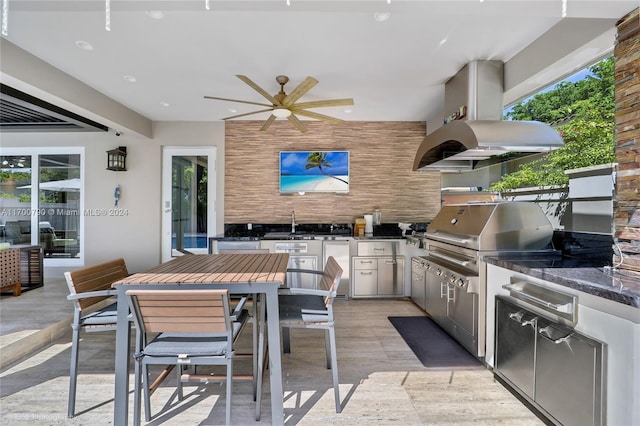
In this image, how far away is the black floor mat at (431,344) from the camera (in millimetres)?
2521

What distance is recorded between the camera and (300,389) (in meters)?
2.12

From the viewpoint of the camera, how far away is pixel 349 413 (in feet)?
6.12

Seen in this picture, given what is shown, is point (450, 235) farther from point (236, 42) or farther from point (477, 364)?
point (236, 42)

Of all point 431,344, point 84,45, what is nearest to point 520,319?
point 431,344

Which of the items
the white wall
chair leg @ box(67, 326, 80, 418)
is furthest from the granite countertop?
the white wall

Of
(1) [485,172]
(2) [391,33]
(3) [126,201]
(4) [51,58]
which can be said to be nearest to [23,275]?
(3) [126,201]

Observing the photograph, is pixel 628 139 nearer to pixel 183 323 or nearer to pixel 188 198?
pixel 183 323

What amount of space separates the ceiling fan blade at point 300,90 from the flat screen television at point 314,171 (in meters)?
1.83

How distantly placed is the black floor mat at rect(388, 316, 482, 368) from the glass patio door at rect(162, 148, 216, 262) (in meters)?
3.32

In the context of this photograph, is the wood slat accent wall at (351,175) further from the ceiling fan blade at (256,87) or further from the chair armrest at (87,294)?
the chair armrest at (87,294)

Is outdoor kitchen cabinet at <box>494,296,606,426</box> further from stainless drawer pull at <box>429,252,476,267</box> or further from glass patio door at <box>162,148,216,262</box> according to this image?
glass patio door at <box>162,148,216,262</box>

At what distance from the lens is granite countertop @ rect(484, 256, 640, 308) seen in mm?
1288

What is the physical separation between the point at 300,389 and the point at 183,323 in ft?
3.42

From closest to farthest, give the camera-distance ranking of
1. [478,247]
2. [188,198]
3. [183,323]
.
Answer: [183,323] → [478,247] → [188,198]
